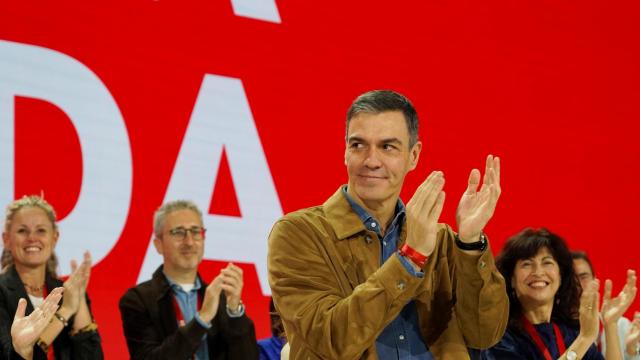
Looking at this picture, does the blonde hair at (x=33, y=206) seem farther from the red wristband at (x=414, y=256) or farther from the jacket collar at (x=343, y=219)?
the red wristband at (x=414, y=256)

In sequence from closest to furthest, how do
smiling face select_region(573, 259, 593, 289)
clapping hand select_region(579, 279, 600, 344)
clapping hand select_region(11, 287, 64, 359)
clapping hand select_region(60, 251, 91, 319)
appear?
1. clapping hand select_region(11, 287, 64, 359)
2. clapping hand select_region(579, 279, 600, 344)
3. clapping hand select_region(60, 251, 91, 319)
4. smiling face select_region(573, 259, 593, 289)

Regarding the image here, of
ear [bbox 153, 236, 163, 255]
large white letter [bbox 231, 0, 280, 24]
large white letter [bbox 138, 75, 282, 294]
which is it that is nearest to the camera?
ear [bbox 153, 236, 163, 255]

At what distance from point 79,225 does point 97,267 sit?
0.73ft

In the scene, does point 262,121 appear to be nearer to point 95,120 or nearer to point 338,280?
point 95,120

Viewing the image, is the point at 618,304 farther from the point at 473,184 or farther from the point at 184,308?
the point at 473,184

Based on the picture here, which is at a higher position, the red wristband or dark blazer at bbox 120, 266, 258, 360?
dark blazer at bbox 120, 266, 258, 360

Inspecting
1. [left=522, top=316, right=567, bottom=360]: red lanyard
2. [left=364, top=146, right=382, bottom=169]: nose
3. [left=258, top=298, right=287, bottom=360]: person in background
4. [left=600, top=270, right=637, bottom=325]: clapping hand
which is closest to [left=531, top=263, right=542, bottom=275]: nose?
[left=522, top=316, right=567, bottom=360]: red lanyard

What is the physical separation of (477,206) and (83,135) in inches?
111

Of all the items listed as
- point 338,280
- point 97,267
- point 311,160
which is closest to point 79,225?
point 97,267

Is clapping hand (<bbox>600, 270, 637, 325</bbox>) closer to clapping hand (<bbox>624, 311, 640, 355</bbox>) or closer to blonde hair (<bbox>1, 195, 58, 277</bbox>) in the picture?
clapping hand (<bbox>624, 311, 640, 355</bbox>)

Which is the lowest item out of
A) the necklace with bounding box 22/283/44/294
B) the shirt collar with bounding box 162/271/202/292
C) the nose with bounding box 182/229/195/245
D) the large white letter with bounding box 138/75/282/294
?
the shirt collar with bounding box 162/271/202/292

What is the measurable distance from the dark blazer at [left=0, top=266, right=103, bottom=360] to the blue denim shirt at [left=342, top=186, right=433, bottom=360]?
75.4 inches

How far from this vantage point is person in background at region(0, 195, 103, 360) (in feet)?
12.5

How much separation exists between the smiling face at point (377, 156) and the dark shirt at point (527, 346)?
1.58 meters
